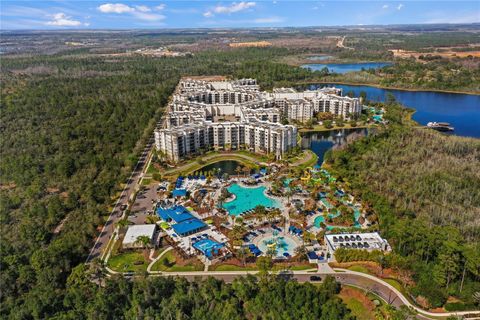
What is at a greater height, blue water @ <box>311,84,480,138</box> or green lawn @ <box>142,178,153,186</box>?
blue water @ <box>311,84,480,138</box>

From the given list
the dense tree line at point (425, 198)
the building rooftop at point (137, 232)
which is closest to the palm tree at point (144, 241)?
the building rooftop at point (137, 232)

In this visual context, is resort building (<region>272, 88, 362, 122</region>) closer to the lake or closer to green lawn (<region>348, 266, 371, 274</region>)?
the lake

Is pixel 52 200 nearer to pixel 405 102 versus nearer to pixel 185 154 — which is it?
pixel 185 154

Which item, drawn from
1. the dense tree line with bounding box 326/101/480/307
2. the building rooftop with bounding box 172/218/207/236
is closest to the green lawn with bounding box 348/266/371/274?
the dense tree line with bounding box 326/101/480/307

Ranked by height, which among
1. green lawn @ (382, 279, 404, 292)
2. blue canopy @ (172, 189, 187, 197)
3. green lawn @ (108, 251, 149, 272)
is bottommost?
green lawn @ (108, 251, 149, 272)

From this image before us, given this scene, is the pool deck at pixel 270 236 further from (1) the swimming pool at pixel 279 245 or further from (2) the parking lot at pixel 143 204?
(2) the parking lot at pixel 143 204

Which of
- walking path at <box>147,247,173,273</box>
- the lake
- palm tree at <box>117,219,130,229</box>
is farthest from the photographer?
the lake

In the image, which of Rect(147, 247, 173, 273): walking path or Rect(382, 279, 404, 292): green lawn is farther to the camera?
Rect(147, 247, 173, 273): walking path

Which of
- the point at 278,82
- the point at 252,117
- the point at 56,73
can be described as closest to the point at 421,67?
the point at 278,82

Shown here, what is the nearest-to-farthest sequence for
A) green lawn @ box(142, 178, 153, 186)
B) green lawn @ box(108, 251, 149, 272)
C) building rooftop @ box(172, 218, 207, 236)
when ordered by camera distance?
green lawn @ box(108, 251, 149, 272) → building rooftop @ box(172, 218, 207, 236) → green lawn @ box(142, 178, 153, 186)
